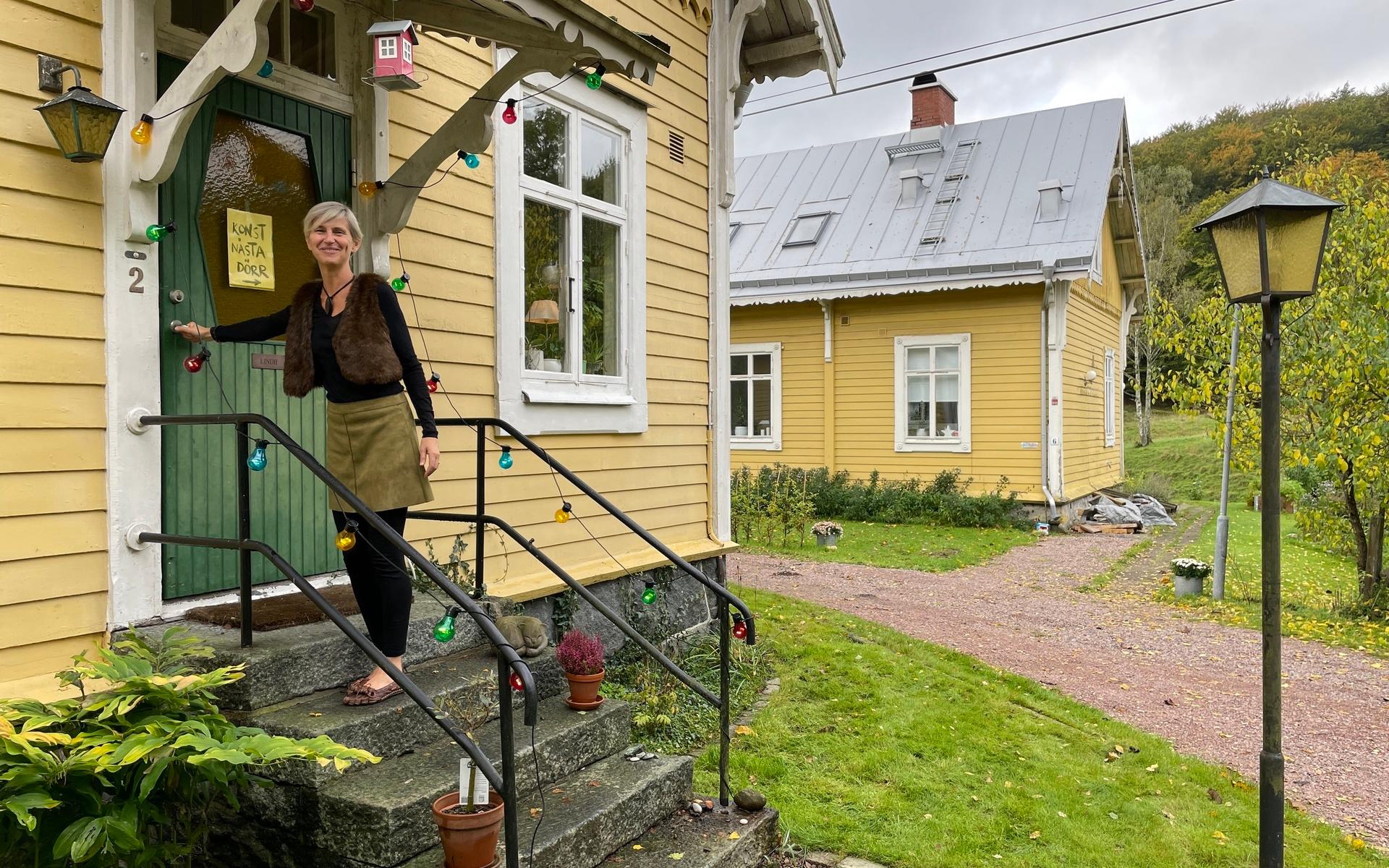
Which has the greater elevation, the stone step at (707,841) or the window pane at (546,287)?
the window pane at (546,287)

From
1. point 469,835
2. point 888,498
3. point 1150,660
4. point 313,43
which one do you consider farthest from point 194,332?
point 888,498

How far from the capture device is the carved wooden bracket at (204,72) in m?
3.22

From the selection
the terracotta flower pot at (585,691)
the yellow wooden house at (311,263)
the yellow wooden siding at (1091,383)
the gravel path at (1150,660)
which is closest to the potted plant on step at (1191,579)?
the gravel path at (1150,660)

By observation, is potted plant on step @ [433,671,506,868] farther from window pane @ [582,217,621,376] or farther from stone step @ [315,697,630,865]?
window pane @ [582,217,621,376]

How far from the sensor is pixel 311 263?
446 cm

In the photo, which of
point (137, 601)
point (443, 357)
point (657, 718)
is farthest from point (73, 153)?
point (657, 718)

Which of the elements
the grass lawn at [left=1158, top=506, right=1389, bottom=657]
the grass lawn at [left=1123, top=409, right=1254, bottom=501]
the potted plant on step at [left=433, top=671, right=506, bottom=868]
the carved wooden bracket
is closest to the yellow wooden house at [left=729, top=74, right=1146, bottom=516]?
the grass lawn at [left=1158, top=506, right=1389, bottom=657]

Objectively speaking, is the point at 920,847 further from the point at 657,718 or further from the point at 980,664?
the point at 980,664

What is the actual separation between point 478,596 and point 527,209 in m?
2.36

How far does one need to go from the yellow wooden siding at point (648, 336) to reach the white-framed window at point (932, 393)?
9.74 m

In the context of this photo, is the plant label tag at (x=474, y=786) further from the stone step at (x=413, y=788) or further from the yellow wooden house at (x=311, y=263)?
the yellow wooden house at (x=311, y=263)

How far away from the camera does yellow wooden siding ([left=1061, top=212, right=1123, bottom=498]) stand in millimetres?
16531

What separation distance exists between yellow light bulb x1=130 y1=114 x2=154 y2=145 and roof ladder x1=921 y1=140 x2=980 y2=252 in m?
14.3

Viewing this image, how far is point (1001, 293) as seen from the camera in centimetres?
1576
